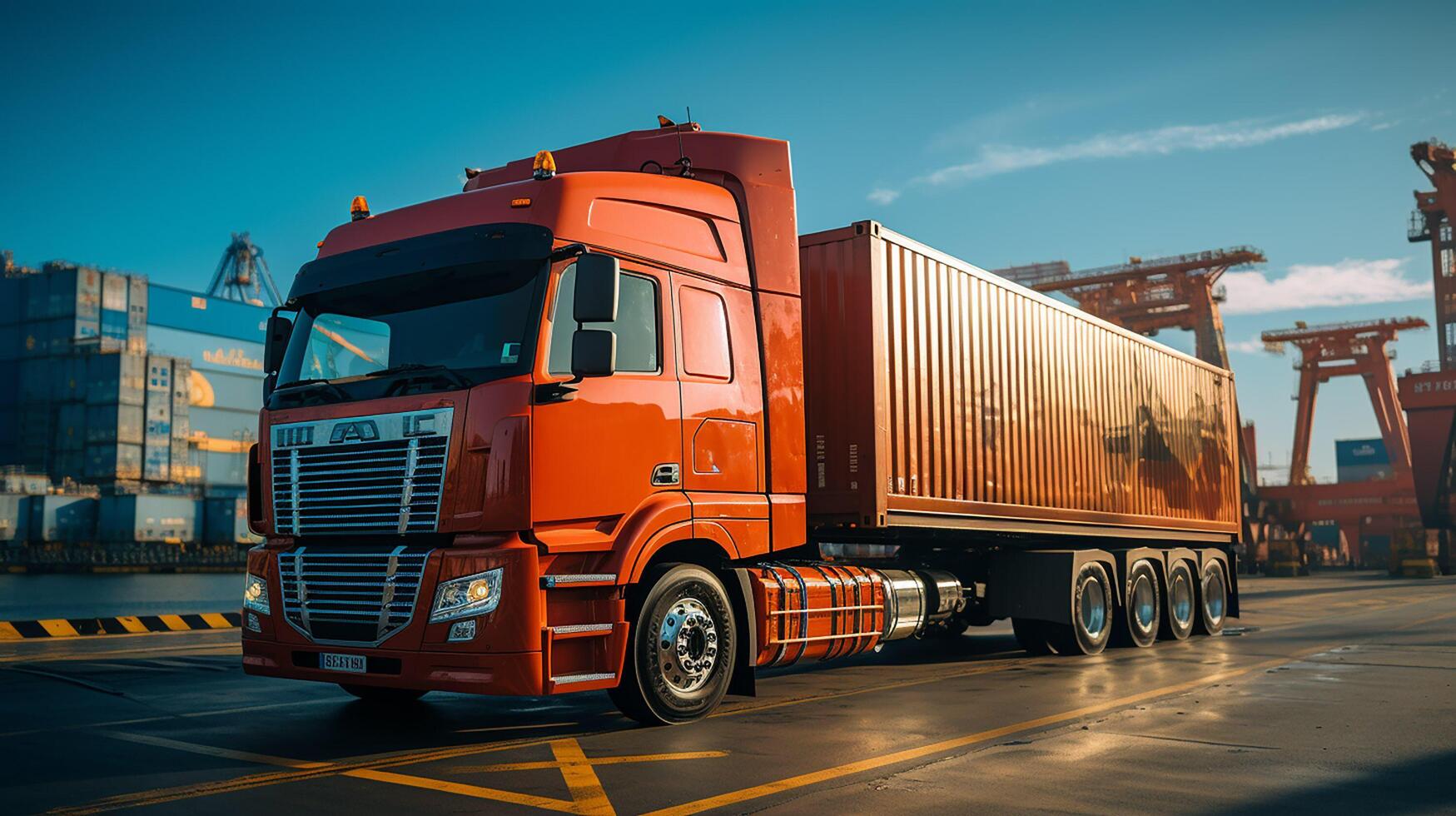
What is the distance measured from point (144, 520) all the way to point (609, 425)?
7983cm

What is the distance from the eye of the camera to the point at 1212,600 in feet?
51.9

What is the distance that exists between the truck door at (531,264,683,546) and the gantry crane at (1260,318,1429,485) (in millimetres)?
73089

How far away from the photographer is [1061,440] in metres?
12.5

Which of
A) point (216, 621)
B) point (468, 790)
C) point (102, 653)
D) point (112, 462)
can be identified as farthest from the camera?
point (112, 462)

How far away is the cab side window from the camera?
21.5ft

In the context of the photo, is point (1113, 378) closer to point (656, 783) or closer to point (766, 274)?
point (766, 274)

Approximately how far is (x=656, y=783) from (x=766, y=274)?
13.5ft

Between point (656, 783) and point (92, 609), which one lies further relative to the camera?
point (92, 609)

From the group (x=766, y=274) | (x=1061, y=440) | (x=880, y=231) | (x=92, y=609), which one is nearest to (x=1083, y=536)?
(x=1061, y=440)

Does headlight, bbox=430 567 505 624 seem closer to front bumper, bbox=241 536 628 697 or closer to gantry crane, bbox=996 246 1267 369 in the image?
front bumper, bbox=241 536 628 697

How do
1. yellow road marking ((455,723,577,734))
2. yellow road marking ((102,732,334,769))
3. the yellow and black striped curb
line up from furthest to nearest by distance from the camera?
the yellow and black striped curb < yellow road marking ((455,723,577,734)) < yellow road marking ((102,732,334,769))

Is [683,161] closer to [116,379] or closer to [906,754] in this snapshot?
[906,754]

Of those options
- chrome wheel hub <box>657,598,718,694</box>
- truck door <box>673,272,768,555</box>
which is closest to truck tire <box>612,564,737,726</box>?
chrome wheel hub <box>657,598,718,694</box>

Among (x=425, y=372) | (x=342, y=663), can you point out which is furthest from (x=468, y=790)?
(x=425, y=372)
